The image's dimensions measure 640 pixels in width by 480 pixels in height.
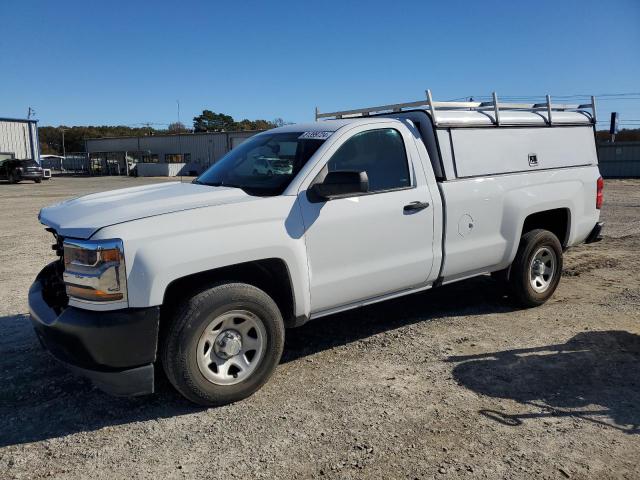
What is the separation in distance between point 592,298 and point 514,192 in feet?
6.02

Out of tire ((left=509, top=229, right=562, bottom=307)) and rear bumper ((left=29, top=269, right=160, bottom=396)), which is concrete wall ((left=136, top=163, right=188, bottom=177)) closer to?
tire ((left=509, top=229, right=562, bottom=307))

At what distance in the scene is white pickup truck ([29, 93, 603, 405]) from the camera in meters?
3.20

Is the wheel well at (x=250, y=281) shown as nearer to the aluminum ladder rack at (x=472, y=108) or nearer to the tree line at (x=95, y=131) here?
the aluminum ladder rack at (x=472, y=108)

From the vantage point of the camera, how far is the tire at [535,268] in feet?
17.7

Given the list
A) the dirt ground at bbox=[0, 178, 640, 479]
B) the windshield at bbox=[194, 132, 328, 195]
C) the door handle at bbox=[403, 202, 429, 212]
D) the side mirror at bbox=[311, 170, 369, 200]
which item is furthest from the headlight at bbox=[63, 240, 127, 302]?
the door handle at bbox=[403, 202, 429, 212]

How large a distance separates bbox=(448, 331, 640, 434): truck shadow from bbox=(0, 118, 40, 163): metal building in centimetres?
4265

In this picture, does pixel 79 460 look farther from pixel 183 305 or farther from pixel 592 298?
pixel 592 298

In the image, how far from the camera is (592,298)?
19.7 feet

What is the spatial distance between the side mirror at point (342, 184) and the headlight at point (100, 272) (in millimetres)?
1442

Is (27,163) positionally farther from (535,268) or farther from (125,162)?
(535,268)

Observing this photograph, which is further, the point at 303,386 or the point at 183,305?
the point at 303,386

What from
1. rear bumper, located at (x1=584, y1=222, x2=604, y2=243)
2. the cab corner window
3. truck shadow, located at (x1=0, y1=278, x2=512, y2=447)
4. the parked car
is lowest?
truck shadow, located at (x1=0, y1=278, x2=512, y2=447)

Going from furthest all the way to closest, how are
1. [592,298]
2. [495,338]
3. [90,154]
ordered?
1. [90,154]
2. [592,298]
3. [495,338]

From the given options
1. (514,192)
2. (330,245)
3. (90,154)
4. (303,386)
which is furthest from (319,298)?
(90,154)
